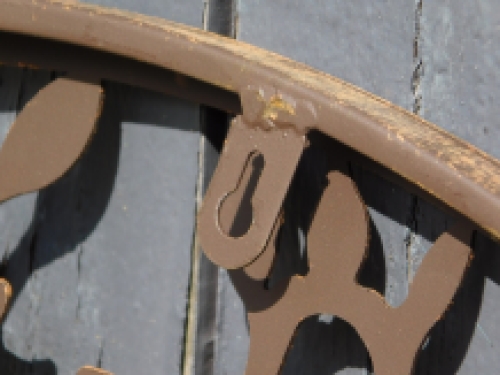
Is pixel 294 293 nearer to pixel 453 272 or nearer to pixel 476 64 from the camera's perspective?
pixel 453 272

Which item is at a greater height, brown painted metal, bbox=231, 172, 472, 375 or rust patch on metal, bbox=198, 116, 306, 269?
rust patch on metal, bbox=198, 116, 306, 269

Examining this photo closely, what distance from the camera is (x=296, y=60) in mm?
708

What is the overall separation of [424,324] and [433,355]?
0.25ft

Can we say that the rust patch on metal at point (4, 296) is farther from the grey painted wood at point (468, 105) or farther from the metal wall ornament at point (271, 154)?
the grey painted wood at point (468, 105)

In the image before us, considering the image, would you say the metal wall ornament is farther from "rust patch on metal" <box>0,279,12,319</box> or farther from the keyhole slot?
"rust patch on metal" <box>0,279,12,319</box>

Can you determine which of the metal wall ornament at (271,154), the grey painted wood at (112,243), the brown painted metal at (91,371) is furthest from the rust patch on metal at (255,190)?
the brown painted metal at (91,371)

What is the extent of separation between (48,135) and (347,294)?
0.35m

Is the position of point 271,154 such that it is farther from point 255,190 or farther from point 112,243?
point 112,243

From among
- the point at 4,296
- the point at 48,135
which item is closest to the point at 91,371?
the point at 4,296

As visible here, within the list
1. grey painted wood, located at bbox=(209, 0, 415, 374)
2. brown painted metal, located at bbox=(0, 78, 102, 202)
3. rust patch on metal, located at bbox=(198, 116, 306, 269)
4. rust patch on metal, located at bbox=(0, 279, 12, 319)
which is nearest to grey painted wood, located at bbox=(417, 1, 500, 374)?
grey painted wood, located at bbox=(209, 0, 415, 374)

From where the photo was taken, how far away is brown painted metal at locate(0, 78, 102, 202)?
0.73 metres

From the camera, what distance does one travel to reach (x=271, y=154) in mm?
625

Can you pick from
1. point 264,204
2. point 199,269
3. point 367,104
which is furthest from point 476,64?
point 199,269

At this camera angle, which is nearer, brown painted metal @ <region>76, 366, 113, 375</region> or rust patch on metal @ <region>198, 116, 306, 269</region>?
rust patch on metal @ <region>198, 116, 306, 269</region>
